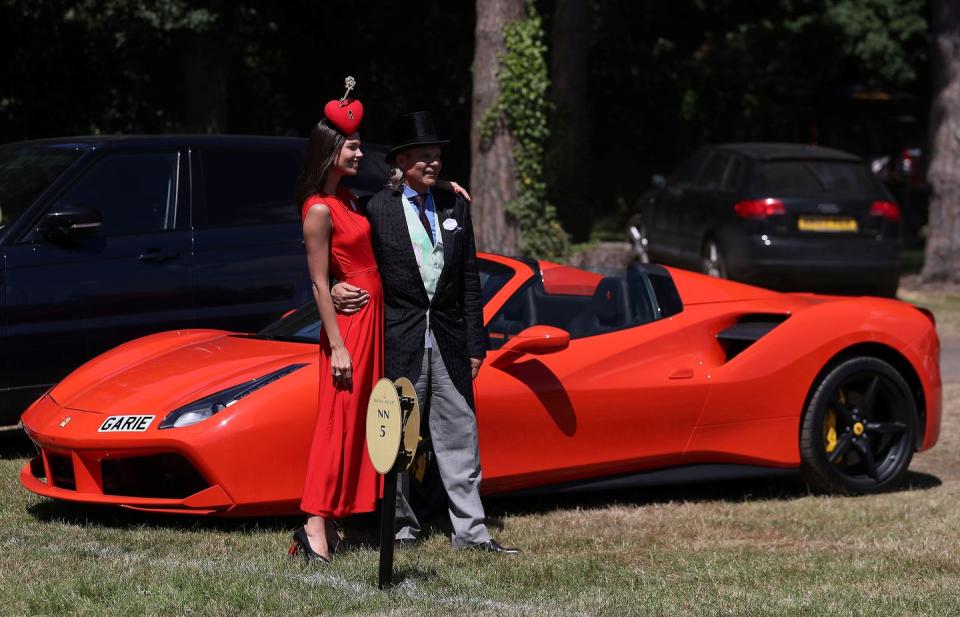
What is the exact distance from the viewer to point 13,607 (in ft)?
16.6

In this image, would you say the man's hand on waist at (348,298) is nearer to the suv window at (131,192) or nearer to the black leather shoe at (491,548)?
the black leather shoe at (491,548)

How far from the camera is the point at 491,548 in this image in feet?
20.1

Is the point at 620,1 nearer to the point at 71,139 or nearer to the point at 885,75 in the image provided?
the point at 885,75

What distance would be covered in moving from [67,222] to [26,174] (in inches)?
23.2

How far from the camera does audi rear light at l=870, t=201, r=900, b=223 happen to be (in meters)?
15.8

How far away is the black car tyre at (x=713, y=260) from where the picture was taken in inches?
626

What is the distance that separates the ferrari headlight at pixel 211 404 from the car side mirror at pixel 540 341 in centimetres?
103

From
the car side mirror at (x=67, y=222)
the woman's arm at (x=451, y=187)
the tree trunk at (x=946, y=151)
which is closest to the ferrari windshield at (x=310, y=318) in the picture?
the woman's arm at (x=451, y=187)

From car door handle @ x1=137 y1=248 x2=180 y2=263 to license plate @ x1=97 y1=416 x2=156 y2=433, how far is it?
207cm

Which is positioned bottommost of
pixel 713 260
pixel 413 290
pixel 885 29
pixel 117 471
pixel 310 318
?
pixel 713 260

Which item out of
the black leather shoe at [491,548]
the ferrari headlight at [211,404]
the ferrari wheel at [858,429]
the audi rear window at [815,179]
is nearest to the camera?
the black leather shoe at [491,548]

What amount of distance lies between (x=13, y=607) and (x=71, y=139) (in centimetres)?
415

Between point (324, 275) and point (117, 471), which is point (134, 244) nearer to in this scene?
point (117, 471)

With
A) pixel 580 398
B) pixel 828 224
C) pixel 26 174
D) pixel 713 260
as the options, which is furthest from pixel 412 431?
pixel 713 260
